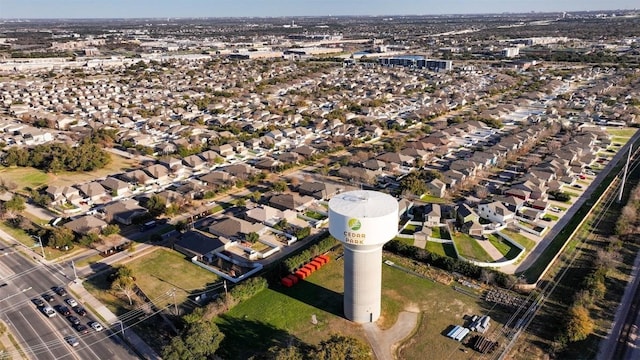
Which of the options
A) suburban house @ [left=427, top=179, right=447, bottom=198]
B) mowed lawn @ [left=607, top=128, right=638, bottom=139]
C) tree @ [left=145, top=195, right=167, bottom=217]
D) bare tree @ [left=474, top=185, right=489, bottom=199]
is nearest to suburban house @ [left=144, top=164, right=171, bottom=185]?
tree @ [left=145, top=195, right=167, bottom=217]

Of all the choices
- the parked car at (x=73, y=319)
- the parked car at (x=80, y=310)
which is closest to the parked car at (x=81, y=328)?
the parked car at (x=73, y=319)

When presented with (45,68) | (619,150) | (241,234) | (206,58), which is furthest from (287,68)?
(241,234)

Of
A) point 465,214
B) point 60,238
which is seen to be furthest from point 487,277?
point 60,238

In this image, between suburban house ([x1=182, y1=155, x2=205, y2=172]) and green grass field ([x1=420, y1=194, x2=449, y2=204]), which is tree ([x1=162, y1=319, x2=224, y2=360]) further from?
suburban house ([x1=182, y1=155, x2=205, y2=172])

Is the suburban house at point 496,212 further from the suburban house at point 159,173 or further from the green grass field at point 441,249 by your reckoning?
the suburban house at point 159,173

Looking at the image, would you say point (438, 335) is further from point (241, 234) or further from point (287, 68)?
point (287, 68)

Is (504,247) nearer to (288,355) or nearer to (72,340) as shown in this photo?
(288,355)

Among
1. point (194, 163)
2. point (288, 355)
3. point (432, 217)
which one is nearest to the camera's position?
point (288, 355)
